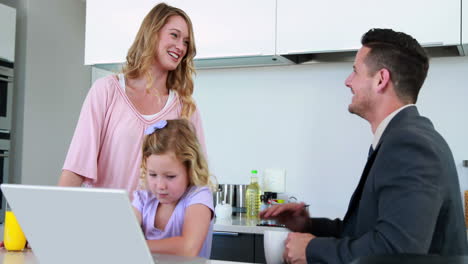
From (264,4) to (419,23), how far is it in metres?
0.81

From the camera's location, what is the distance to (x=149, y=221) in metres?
1.63

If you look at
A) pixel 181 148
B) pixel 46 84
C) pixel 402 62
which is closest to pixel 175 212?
pixel 181 148

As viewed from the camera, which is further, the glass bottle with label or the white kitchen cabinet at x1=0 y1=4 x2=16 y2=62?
the white kitchen cabinet at x1=0 y1=4 x2=16 y2=62

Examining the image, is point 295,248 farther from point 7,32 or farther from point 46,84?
point 46,84

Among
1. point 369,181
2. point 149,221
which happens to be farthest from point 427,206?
point 149,221

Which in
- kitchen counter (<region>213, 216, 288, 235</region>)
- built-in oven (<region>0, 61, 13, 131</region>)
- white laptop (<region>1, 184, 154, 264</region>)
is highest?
built-in oven (<region>0, 61, 13, 131</region>)

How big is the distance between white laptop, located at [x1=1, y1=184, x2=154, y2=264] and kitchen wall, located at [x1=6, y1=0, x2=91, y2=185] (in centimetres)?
275

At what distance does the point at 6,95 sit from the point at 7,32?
38cm

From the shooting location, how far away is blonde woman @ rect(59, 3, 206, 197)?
1807mm

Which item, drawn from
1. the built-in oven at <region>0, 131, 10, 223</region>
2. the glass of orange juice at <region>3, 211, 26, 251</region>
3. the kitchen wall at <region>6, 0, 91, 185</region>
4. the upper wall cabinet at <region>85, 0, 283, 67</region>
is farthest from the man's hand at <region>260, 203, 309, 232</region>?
the kitchen wall at <region>6, 0, 91, 185</region>

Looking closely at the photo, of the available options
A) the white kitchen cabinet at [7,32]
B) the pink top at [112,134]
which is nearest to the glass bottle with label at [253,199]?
the pink top at [112,134]

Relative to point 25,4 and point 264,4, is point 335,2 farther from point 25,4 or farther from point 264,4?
point 25,4

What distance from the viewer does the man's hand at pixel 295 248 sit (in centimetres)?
119

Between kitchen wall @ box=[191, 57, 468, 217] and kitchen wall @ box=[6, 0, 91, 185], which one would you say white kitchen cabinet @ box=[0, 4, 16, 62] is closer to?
kitchen wall @ box=[6, 0, 91, 185]
